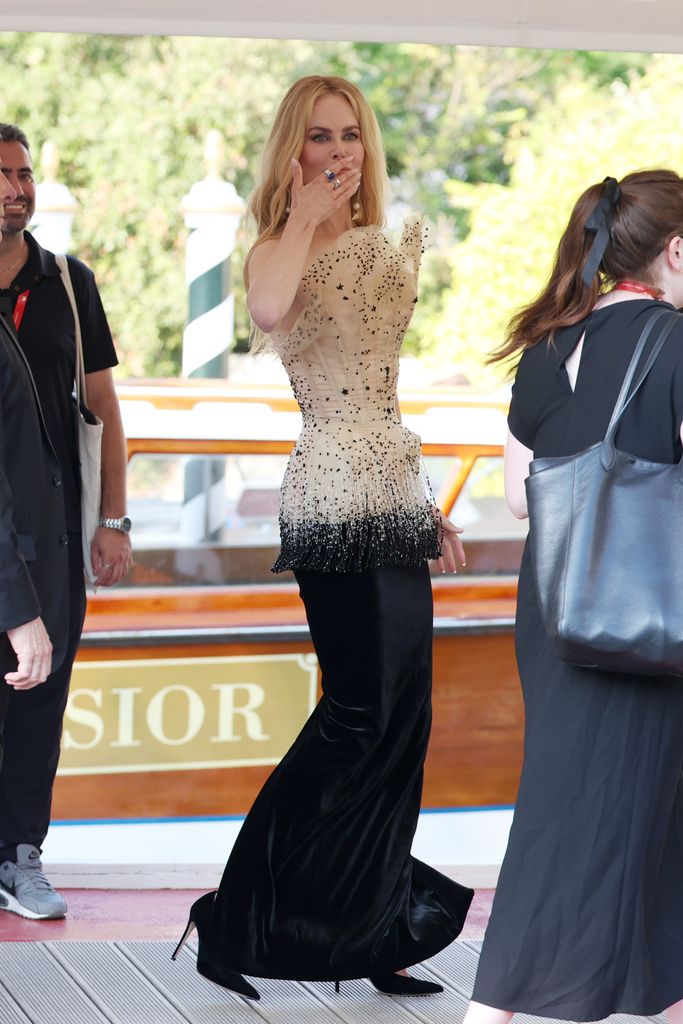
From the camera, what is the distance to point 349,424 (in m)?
2.67

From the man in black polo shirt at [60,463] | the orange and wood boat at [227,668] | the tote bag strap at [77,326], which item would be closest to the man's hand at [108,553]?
the man in black polo shirt at [60,463]

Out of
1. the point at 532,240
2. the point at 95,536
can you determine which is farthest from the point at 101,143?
the point at 95,536

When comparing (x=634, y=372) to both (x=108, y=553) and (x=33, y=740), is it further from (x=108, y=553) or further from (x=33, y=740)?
(x=33, y=740)

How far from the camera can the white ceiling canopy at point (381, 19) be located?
9.35ft

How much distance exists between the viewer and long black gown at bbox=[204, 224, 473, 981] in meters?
2.65

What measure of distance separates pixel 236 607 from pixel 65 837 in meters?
0.85

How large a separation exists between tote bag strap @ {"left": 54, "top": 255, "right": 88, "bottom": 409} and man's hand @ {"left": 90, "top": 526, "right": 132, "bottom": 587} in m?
0.33

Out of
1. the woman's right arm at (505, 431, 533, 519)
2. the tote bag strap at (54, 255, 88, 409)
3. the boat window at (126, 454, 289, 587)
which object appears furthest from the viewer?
the boat window at (126, 454, 289, 587)

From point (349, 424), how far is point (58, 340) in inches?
34.7

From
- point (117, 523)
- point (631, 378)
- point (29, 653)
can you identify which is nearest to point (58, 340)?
point (117, 523)

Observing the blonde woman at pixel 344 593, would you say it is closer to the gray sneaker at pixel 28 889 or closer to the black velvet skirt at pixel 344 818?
the black velvet skirt at pixel 344 818

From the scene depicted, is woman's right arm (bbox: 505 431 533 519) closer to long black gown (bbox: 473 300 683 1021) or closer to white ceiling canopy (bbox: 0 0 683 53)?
long black gown (bbox: 473 300 683 1021)

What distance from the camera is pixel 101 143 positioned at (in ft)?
38.9

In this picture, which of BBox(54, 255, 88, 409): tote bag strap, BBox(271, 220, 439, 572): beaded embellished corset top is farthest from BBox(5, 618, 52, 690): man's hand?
BBox(54, 255, 88, 409): tote bag strap
